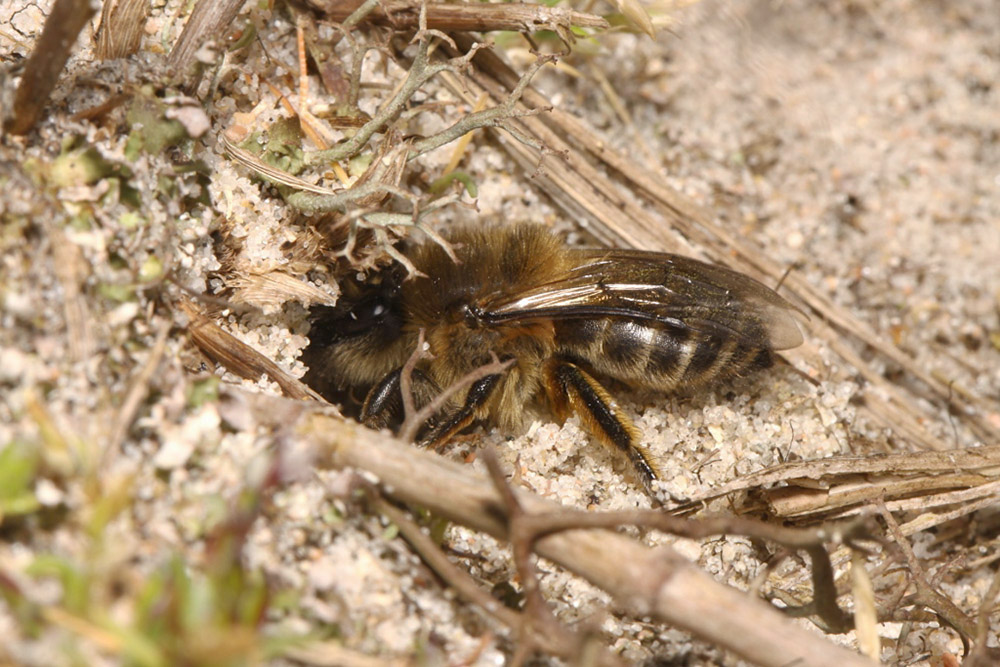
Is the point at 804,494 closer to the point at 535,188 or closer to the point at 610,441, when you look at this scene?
the point at 610,441

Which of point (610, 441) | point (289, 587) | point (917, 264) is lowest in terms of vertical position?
point (289, 587)

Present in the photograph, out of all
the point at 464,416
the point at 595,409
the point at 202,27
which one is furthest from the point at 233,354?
the point at 595,409

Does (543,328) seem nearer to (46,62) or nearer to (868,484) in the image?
(868,484)

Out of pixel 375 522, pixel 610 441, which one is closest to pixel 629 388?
pixel 610 441

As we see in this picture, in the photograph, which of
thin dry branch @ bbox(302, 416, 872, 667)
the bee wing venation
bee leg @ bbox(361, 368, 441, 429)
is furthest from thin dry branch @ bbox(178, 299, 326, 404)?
the bee wing venation

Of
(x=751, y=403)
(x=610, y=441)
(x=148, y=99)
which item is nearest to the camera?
(x=148, y=99)

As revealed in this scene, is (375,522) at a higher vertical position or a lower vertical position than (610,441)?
lower
